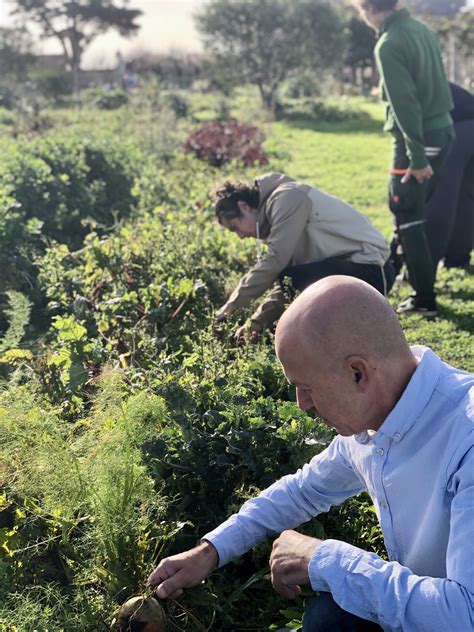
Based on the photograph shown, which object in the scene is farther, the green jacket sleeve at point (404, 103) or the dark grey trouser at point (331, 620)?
the green jacket sleeve at point (404, 103)

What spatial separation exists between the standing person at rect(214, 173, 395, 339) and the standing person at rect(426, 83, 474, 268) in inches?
47.5

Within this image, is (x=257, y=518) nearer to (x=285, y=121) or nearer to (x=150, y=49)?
(x=285, y=121)

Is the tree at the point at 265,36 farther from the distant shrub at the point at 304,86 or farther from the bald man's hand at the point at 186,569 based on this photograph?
→ the bald man's hand at the point at 186,569

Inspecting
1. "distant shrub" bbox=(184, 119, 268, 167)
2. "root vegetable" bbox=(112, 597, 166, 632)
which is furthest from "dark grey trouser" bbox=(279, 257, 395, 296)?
"distant shrub" bbox=(184, 119, 268, 167)

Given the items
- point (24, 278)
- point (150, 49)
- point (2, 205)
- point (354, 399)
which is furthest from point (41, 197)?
point (150, 49)

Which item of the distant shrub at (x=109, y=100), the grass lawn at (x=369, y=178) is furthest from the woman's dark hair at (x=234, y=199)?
the distant shrub at (x=109, y=100)

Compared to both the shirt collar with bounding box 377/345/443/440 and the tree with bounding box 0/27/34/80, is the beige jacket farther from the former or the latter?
the tree with bounding box 0/27/34/80

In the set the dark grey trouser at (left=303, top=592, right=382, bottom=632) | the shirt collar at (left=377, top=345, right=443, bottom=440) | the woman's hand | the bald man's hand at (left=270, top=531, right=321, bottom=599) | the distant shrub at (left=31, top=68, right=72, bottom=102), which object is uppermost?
the distant shrub at (left=31, top=68, right=72, bottom=102)

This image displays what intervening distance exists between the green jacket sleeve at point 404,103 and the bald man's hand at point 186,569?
3829 mm

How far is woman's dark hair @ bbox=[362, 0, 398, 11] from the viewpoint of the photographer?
17.6 feet

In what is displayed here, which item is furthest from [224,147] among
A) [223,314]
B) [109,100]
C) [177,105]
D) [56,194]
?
[109,100]

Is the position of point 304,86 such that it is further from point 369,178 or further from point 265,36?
point 369,178

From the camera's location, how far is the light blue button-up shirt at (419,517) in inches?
62.4

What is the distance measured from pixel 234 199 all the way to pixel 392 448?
2.99 meters
